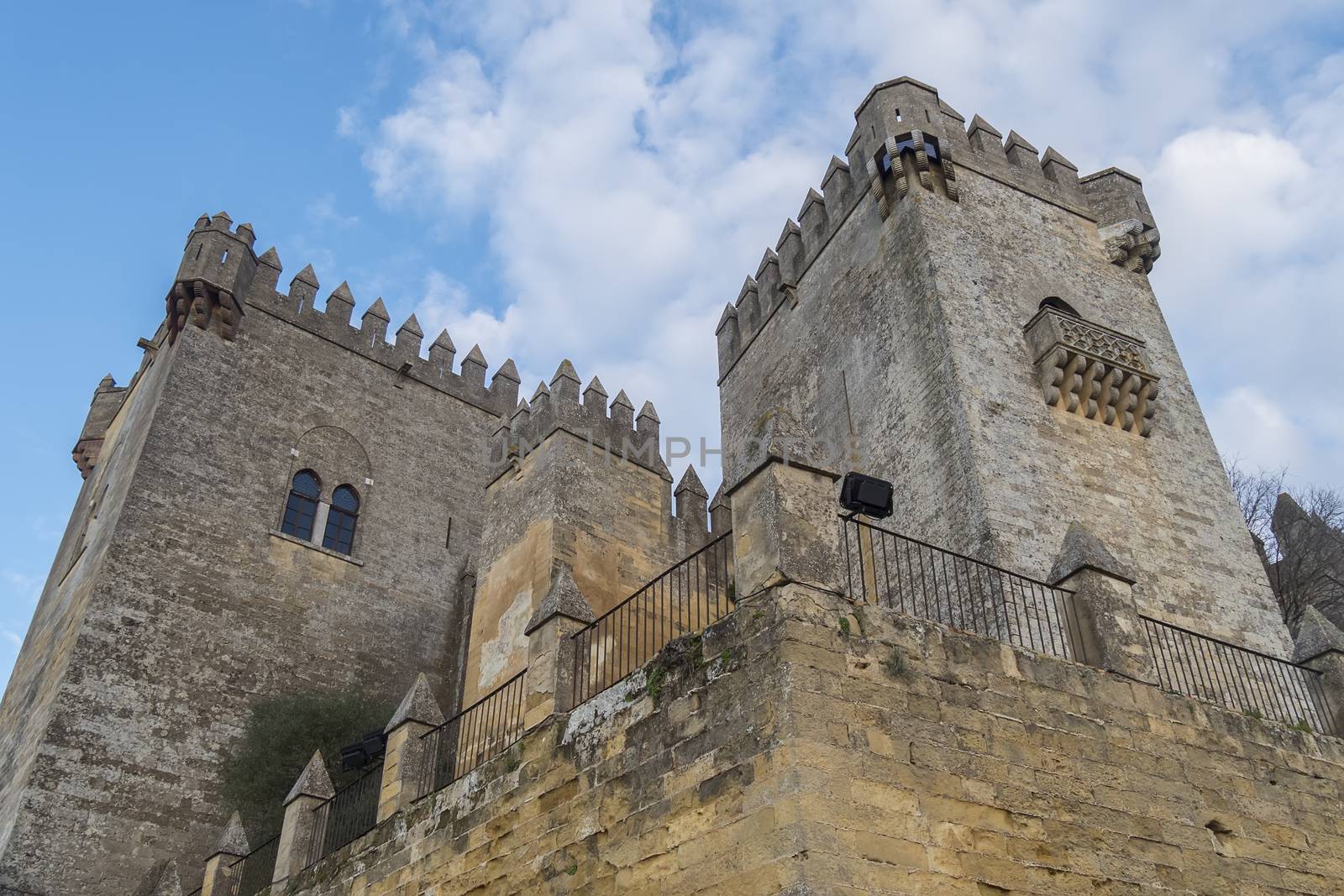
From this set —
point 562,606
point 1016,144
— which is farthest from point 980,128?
point 562,606

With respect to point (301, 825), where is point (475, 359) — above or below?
above

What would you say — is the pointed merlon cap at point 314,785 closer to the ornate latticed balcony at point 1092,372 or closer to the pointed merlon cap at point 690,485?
the pointed merlon cap at point 690,485

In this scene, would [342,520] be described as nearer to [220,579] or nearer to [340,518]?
[340,518]

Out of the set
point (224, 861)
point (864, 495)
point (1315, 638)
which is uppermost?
point (864, 495)

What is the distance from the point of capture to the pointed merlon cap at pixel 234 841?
1360 centimetres

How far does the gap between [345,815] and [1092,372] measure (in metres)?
10.1

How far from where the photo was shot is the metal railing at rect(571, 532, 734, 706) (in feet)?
32.3

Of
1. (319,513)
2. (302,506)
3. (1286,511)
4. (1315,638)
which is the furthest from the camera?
(1286,511)

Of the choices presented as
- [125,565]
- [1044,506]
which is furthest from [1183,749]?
[125,565]

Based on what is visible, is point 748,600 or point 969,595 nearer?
point 748,600

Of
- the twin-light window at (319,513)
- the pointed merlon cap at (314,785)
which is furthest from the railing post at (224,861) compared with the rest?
the twin-light window at (319,513)

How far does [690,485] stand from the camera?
15.4m

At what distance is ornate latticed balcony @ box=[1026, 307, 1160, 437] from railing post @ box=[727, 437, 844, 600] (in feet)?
20.6

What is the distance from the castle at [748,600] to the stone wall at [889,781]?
28 mm
